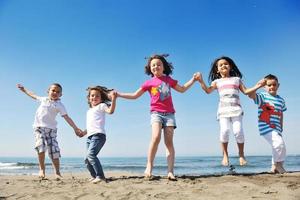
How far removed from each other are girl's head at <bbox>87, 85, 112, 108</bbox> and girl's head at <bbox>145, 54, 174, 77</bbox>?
955 mm

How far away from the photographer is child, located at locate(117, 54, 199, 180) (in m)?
6.30

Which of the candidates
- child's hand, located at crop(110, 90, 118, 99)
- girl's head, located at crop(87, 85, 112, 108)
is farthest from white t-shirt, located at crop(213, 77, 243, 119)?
girl's head, located at crop(87, 85, 112, 108)

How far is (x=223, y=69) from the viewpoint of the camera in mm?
7352

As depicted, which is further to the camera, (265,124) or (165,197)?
(265,124)

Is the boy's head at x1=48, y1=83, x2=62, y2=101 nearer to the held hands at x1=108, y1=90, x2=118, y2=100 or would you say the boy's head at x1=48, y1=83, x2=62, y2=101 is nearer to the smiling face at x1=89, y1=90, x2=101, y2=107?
the smiling face at x1=89, y1=90, x2=101, y2=107

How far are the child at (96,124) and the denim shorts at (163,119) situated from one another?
33.6 inches

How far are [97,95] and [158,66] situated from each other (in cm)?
143

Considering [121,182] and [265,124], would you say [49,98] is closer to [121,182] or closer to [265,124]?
[121,182]

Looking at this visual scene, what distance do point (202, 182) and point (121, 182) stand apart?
4.68ft

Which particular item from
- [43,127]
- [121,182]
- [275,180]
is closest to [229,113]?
[275,180]

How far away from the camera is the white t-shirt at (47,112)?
7.44 m

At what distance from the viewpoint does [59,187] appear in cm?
574

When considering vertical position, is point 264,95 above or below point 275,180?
above

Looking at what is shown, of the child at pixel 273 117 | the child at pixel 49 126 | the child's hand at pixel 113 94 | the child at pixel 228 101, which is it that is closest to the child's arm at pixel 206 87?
the child at pixel 228 101
